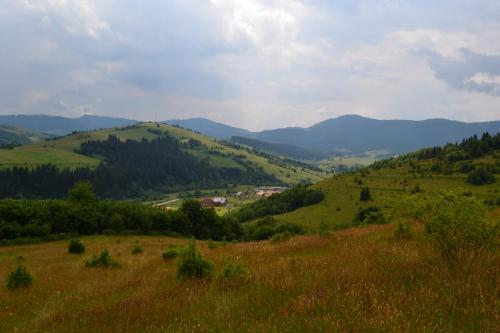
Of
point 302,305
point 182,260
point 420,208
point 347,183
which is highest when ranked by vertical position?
point 420,208

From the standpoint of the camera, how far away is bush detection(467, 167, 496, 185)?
5502 inches

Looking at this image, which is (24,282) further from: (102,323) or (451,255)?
(451,255)

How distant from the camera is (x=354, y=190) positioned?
571 ft

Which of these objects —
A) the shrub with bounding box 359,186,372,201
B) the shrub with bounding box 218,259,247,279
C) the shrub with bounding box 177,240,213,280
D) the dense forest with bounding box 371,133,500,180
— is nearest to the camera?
the shrub with bounding box 218,259,247,279

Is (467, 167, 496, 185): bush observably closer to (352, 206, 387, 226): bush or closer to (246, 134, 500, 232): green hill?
(246, 134, 500, 232): green hill

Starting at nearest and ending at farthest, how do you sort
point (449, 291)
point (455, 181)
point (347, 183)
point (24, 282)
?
point (449, 291)
point (24, 282)
point (455, 181)
point (347, 183)

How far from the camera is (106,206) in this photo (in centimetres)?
7944

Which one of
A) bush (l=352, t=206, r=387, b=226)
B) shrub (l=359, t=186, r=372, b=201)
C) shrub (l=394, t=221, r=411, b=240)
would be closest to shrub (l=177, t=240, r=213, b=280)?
bush (l=352, t=206, r=387, b=226)

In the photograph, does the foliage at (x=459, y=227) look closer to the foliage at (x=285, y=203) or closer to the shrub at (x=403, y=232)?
the shrub at (x=403, y=232)

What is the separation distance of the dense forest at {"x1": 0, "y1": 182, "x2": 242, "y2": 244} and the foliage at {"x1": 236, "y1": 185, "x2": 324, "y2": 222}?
285ft

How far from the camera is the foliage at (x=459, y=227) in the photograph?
9.19 meters

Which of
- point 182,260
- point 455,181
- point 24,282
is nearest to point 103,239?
point 24,282

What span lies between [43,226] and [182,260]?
2503 inches

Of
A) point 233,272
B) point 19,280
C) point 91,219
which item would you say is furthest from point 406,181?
point 233,272
